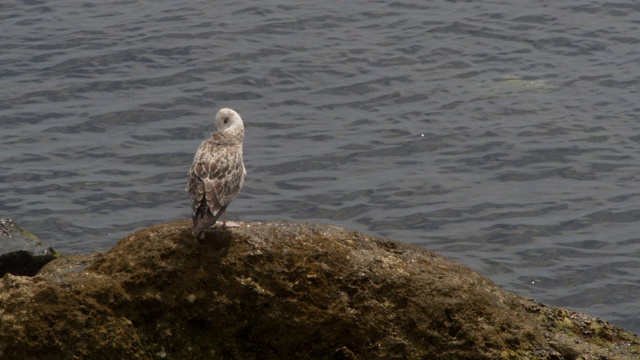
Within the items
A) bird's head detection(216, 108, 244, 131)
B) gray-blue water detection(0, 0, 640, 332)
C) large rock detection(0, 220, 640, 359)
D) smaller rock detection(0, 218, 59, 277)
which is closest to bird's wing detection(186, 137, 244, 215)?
large rock detection(0, 220, 640, 359)

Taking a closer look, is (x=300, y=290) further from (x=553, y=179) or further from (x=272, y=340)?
(x=553, y=179)

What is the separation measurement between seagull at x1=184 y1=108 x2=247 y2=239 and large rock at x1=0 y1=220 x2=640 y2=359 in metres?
0.14

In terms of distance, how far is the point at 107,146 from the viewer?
17.9 metres

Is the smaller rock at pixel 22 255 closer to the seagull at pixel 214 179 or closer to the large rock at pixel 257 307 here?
the seagull at pixel 214 179

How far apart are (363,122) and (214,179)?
10.4m

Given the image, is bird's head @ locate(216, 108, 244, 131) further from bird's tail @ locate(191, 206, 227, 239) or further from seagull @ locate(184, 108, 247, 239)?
bird's tail @ locate(191, 206, 227, 239)

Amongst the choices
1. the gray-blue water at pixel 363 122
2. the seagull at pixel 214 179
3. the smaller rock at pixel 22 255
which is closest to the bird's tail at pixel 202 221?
the seagull at pixel 214 179

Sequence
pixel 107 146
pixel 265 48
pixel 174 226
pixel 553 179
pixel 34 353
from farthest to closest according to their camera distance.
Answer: pixel 265 48
pixel 107 146
pixel 553 179
pixel 174 226
pixel 34 353

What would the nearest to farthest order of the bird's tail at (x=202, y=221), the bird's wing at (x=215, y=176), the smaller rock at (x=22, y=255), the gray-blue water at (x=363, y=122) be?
the bird's tail at (x=202, y=221) < the bird's wing at (x=215, y=176) < the smaller rock at (x=22, y=255) < the gray-blue water at (x=363, y=122)

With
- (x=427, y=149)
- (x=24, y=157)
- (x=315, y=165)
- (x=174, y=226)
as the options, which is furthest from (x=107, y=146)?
(x=174, y=226)

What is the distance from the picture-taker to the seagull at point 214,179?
7.87m

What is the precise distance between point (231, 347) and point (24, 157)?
10687 mm

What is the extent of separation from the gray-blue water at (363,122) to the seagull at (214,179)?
6018 mm

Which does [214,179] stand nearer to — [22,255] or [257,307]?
[257,307]
